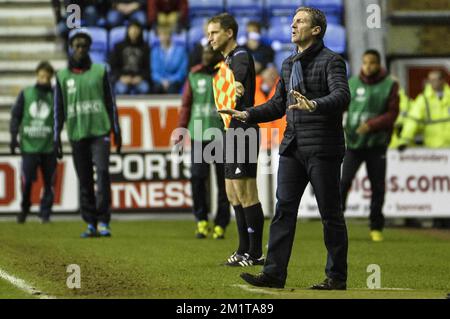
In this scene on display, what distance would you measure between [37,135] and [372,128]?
17.3ft

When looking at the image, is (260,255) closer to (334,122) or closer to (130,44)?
(334,122)

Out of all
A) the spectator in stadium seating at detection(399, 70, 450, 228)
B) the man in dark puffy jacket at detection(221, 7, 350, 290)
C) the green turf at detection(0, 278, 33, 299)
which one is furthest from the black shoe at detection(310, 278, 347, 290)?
the spectator in stadium seating at detection(399, 70, 450, 228)

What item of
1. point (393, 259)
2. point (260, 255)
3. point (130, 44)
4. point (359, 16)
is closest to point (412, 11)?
point (359, 16)

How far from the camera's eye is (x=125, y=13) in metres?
21.9

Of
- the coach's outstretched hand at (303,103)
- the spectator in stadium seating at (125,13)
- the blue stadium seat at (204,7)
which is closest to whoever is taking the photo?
the coach's outstretched hand at (303,103)

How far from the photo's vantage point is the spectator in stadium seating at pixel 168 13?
856 inches

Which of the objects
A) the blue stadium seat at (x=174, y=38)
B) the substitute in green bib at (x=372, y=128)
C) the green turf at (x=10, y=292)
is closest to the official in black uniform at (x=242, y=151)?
the green turf at (x=10, y=292)

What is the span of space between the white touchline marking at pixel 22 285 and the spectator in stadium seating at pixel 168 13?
40.4ft

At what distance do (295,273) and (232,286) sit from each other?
1.51 metres

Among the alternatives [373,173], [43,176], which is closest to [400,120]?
[373,173]

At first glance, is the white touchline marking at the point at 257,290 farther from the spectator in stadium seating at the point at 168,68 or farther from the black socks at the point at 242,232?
the spectator in stadium seating at the point at 168,68

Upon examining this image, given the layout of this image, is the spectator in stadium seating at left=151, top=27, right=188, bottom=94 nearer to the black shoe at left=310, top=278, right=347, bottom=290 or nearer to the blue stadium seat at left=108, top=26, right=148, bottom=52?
the blue stadium seat at left=108, top=26, right=148, bottom=52

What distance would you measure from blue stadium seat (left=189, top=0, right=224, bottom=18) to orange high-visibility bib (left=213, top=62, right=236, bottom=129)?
1190 centimetres

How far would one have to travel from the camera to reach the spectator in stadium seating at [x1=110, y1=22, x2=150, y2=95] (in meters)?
20.7
